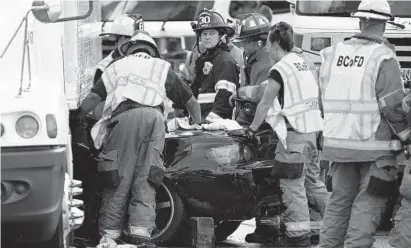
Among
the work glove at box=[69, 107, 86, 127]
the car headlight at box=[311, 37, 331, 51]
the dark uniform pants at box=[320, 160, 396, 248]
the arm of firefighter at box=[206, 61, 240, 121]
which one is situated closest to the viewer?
the dark uniform pants at box=[320, 160, 396, 248]

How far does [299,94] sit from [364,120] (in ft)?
5.43

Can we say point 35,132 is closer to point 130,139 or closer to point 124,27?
point 130,139

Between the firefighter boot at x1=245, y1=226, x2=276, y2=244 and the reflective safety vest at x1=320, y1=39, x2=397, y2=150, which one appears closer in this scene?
the reflective safety vest at x1=320, y1=39, x2=397, y2=150

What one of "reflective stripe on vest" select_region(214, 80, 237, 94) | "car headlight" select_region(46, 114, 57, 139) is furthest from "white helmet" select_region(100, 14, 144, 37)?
"car headlight" select_region(46, 114, 57, 139)

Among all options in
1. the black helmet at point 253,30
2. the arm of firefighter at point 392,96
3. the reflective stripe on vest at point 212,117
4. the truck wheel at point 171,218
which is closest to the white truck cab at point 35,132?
the truck wheel at point 171,218

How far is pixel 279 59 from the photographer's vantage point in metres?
10.2

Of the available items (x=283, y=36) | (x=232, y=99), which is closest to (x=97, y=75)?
(x=232, y=99)

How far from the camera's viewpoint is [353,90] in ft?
27.5

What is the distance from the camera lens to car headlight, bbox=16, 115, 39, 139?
691 cm

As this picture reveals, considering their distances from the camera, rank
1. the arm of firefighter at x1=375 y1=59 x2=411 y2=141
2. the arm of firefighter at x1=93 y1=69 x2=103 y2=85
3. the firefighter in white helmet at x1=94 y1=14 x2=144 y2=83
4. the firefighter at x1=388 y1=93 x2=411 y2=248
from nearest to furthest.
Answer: the firefighter at x1=388 y1=93 x2=411 y2=248 < the arm of firefighter at x1=375 y1=59 x2=411 y2=141 < the arm of firefighter at x1=93 y1=69 x2=103 y2=85 < the firefighter in white helmet at x1=94 y1=14 x2=144 y2=83

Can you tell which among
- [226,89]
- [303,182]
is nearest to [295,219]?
[303,182]

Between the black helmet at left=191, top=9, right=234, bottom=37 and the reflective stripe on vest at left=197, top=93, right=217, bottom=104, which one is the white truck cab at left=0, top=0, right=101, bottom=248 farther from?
the reflective stripe on vest at left=197, top=93, right=217, bottom=104

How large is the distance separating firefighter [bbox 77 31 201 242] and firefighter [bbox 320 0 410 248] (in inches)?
63.4

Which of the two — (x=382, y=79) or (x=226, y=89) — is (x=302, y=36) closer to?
(x=226, y=89)
